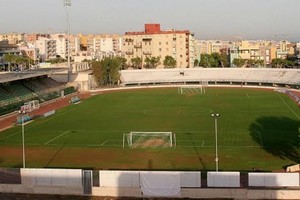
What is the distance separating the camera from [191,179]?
20.2 metres

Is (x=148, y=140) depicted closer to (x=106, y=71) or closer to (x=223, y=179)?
(x=223, y=179)

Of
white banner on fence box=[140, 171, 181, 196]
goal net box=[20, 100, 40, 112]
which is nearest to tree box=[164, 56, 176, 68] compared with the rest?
goal net box=[20, 100, 40, 112]

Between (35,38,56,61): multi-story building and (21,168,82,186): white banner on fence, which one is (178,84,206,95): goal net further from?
(35,38,56,61): multi-story building

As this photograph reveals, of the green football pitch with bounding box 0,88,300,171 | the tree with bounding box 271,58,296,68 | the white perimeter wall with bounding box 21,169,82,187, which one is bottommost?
the green football pitch with bounding box 0,88,300,171

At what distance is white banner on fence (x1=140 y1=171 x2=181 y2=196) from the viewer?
1977 cm

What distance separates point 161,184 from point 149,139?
15071 mm

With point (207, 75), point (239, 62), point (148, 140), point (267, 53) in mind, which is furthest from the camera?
point (267, 53)

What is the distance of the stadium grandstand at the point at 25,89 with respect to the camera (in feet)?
177

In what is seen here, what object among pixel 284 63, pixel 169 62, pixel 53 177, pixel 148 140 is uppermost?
pixel 169 62

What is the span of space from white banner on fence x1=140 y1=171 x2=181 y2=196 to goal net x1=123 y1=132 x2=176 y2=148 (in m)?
12.5

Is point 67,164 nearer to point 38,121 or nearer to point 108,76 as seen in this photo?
point 38,121

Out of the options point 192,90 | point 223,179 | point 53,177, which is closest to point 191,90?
point 192,90

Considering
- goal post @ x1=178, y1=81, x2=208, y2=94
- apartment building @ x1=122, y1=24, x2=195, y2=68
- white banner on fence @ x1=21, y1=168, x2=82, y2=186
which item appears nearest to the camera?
white banner on fence @ x1=21, y1=168, x2=82, y2=186

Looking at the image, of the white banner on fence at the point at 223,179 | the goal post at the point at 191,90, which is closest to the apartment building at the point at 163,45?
the goal post at the point at 191,90
